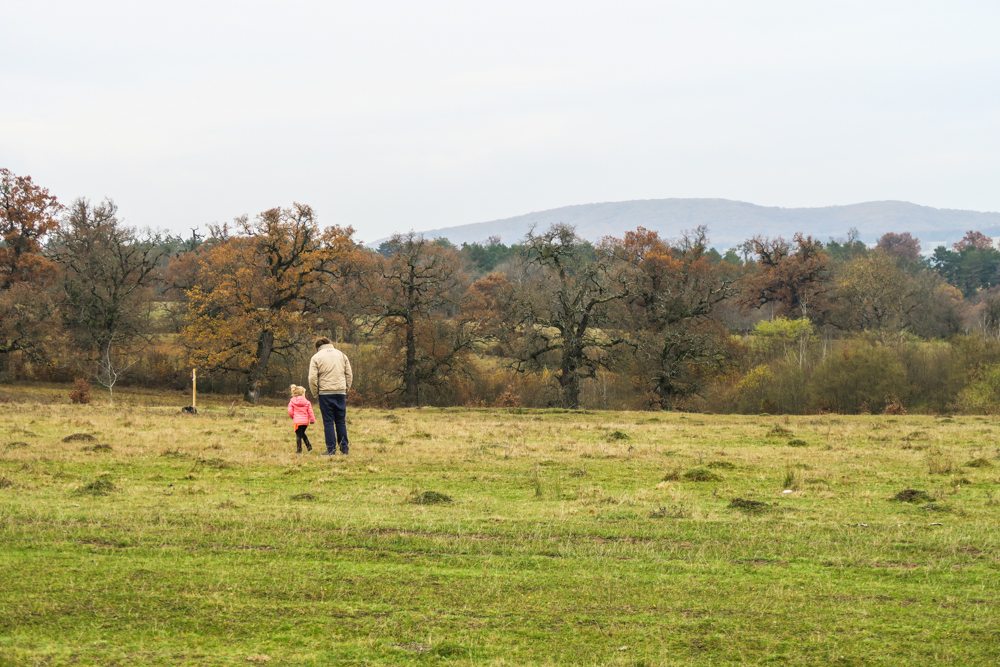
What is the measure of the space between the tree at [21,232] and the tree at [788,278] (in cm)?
6648

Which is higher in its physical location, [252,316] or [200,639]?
[252,316]

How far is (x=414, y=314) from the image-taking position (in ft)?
187

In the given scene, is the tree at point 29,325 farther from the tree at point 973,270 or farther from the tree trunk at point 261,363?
the tree at point 973,270

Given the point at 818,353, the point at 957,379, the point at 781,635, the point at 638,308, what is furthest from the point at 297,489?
the point at 638,308

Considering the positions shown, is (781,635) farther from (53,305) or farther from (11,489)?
(53,305)

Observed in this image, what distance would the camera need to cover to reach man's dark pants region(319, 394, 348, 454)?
58.1 feet

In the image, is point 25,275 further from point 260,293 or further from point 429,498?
point 429,498

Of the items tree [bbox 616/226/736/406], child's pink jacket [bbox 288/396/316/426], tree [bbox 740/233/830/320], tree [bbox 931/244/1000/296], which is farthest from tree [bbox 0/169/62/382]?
tree [bbox 931/244/1000/296]

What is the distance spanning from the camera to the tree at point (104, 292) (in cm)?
6331

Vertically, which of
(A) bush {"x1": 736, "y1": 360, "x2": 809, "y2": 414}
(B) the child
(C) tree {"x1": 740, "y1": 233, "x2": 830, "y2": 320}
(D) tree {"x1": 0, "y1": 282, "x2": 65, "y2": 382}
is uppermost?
(C) tree {"x1": 740, "y1": 233, "x2": 830, "y2": 320}

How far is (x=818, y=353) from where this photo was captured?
197 ft

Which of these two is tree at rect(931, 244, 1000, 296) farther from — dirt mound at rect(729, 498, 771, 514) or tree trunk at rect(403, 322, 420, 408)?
dirt mound at rect(729, 498, 771, 514)

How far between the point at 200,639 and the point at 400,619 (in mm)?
1550

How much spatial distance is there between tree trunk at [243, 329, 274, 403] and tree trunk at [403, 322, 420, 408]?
10677 millimetres
